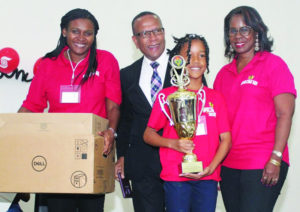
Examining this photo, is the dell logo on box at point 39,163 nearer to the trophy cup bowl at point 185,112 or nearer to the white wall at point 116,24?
the trophy cup bowl at point 185,112

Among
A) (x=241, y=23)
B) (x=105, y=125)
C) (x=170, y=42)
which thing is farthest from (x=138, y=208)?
(x=170, y=42)

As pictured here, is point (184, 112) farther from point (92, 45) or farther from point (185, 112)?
point (92, 45)

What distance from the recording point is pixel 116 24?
3982 millimetres

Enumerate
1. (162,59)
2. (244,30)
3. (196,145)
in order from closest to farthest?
(196,145), (244,30), (162,59)

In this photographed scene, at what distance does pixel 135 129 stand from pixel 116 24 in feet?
5.76

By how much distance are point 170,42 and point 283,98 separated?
2029 mm

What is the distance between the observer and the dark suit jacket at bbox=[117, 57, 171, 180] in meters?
2.43

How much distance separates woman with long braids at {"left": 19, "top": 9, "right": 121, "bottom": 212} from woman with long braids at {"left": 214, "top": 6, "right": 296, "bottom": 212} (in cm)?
71

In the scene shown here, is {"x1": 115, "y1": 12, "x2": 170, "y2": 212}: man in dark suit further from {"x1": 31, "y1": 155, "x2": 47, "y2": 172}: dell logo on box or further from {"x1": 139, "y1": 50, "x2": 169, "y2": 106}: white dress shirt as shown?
{"x1": 31, "y1": 155, "x2": 47, "y2": 172}: dell logo on box

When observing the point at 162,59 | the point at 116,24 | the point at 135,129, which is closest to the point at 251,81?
the point at 162,59

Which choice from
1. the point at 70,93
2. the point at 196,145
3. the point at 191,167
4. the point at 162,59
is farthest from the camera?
the point at 162,59

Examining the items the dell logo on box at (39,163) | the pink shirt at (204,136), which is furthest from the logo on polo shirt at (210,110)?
the dell logo on box at (39,163)

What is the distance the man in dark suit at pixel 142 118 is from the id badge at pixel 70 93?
0.32 m

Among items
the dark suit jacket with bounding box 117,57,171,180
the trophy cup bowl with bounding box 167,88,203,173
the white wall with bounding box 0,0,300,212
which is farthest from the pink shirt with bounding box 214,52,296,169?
the white wall with bounding box 0,0,300,212
